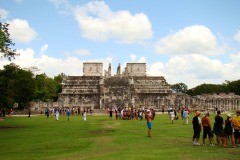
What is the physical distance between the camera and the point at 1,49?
79.1ft

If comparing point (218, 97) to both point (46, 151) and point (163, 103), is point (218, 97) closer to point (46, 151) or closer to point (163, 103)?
point (163, 103)

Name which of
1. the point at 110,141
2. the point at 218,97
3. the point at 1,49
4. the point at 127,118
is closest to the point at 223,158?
the point at 110,141

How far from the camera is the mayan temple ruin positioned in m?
64.6

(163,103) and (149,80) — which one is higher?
(149,80)

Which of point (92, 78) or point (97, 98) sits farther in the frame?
point (92, 78)

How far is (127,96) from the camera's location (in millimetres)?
64562

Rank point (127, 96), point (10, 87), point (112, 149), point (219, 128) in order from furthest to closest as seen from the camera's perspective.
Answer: point (127, 96) → point (10, 87) → point (219, 128) → point (112, 149)

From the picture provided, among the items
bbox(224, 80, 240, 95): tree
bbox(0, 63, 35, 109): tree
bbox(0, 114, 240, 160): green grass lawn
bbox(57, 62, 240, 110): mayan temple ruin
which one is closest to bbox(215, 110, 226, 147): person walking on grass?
bbox(0, 114, 240, 160): green grass lawn

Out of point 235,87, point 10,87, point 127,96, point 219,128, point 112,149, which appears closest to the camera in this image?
point 112,149

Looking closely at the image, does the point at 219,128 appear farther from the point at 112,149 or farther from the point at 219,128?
the point at 112,149

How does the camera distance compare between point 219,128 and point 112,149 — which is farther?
point 219,128

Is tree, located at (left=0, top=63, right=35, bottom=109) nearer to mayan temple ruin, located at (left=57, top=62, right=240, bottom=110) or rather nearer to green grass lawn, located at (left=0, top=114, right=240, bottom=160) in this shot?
green grass lawn, located at (left=0, top=114, right=240, bottom=160)

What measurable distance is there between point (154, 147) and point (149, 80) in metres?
57.4

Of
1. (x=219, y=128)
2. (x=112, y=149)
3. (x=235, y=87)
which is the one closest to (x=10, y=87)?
(x=112, y=149)
